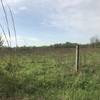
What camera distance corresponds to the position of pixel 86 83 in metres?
9.64

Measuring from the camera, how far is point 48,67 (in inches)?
521

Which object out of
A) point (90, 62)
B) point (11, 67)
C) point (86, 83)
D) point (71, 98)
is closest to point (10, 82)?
point (11, 67)

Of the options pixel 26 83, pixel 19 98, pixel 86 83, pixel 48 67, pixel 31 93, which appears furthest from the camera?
pixel 48 67

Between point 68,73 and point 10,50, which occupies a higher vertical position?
point 10,50

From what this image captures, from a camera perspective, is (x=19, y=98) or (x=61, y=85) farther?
(x=61, y=85)

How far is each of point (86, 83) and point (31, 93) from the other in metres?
2.63

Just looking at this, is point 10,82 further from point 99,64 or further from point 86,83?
point 99,64

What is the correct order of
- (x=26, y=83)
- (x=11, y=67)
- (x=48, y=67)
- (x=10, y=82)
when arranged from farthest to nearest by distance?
(x=48, y=67)
(x=26, y=83)
(x=10, y=82)
(x=11, y=67)

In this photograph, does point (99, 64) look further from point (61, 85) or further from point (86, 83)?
point (61, 85)

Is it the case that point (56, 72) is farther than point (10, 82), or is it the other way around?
point (56, 72)

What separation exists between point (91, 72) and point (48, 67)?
6.54 feet

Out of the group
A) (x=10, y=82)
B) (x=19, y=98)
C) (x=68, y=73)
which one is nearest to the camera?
(x=10, y=82)

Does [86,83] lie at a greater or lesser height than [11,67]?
lesser

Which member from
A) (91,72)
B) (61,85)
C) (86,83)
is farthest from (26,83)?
(91,72)
